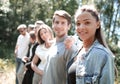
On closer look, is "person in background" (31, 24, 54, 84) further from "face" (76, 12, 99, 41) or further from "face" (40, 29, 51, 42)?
"face" (76, 12, 99, 41)

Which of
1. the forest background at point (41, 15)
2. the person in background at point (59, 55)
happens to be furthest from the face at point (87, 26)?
the forest background at point (41, 15)

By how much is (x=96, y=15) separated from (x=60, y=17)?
47.6 inches

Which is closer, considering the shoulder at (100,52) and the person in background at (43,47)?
the shoulder at (100,52)

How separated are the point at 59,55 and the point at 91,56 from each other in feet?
→ 3.82

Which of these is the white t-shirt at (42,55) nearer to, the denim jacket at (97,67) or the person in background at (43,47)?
the person in background at (43,47)

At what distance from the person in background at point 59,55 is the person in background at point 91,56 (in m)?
0.79

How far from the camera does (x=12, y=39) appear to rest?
103 ft

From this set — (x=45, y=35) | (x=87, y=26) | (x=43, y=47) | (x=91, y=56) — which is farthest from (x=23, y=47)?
(x=91, y=56)

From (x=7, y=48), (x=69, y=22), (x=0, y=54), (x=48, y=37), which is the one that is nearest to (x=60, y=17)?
(x=69, y=22)

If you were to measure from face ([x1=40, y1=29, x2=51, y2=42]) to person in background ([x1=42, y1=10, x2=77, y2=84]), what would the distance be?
36.6 inches

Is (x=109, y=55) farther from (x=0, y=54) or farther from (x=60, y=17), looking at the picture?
(x=0, y=54)

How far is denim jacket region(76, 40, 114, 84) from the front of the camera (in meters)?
2.84

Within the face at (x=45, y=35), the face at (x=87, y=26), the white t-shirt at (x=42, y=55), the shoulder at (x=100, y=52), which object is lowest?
the white t-shirt at (x=42, y=55)

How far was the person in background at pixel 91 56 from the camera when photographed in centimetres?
285
